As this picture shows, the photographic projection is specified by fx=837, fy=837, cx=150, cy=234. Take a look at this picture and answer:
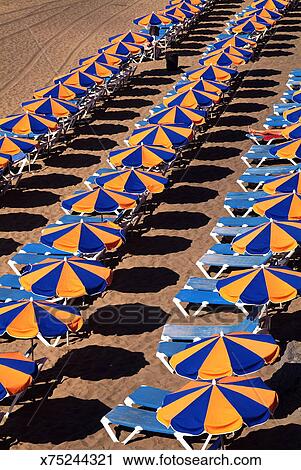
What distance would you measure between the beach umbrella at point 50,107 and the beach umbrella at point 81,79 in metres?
2.02

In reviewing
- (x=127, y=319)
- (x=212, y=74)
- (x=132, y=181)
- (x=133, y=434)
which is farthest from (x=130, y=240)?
(x=212, y=74)

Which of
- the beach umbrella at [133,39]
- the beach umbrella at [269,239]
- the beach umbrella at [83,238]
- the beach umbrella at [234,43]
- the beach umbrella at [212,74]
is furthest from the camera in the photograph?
the beach umbrella at [133,39]

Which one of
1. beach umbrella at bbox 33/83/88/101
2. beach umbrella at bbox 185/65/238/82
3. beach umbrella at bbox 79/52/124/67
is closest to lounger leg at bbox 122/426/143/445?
beach umbrella at bbox 33/83/88/101

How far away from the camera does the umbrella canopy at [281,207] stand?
1388cm

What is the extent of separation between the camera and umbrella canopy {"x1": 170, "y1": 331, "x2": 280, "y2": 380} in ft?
32.1

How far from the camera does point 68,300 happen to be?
13.0 metres

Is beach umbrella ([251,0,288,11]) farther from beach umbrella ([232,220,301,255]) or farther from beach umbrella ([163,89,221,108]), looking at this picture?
beach umbrella ([232,220,301,255])

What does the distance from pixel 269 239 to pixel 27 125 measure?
779 cm

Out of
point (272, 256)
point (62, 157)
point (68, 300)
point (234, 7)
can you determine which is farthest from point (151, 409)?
point (234, 7)

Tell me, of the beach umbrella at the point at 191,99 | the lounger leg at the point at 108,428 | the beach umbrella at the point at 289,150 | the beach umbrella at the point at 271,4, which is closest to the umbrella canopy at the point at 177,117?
the beach umbrella at the point at 191,99

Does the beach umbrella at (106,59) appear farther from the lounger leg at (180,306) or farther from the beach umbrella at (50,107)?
the lounger leg at (180,306)

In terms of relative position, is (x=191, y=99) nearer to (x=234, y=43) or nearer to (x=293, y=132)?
(x=293, y=132)

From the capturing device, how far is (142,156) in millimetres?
16281

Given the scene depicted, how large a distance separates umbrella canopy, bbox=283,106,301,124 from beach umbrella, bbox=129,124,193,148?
2.51m
